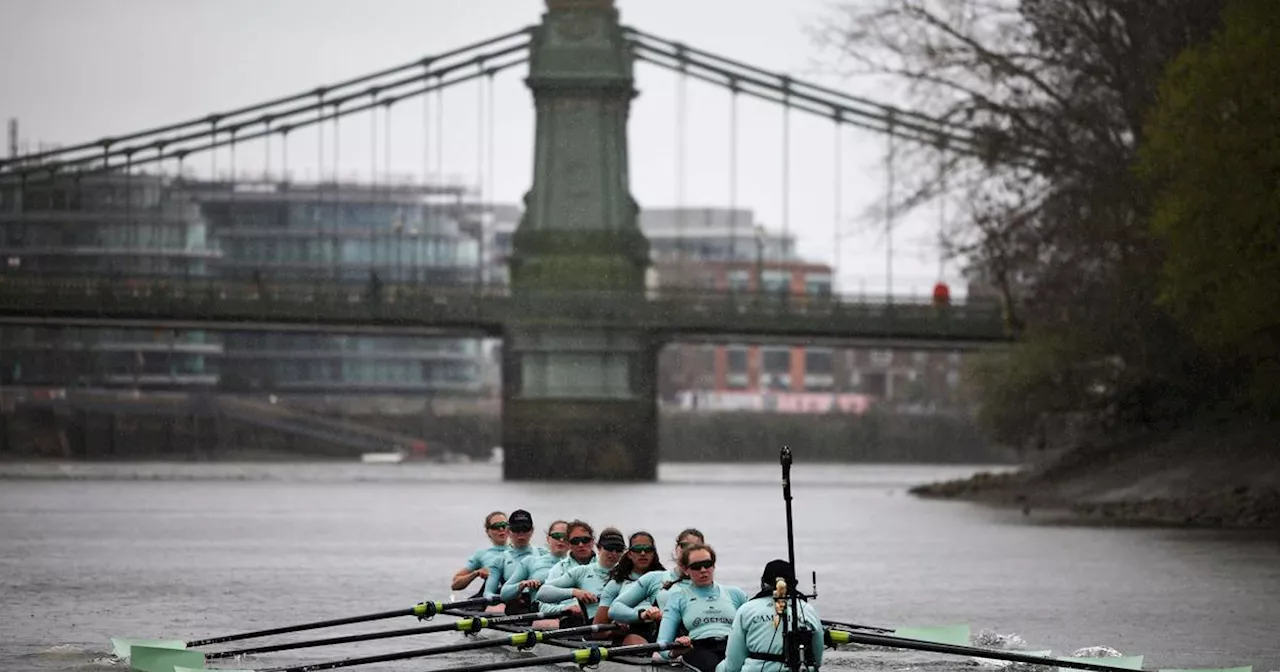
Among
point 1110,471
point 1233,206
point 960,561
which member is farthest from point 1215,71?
point 1110,471

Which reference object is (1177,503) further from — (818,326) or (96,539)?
(818,326)

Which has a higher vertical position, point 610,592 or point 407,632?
point 610,592

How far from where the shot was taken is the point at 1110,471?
64188mm

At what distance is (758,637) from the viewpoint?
1938cm

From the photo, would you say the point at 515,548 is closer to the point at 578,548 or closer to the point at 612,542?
the point at 578,548

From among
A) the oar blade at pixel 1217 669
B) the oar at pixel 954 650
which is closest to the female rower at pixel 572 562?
the oar at pixel 954 650

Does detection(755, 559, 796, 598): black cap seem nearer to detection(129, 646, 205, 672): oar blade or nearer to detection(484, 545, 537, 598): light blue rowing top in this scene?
detection(129, 646, 205, 672): oar blade

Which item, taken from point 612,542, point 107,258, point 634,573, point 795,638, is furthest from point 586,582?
point 107,258

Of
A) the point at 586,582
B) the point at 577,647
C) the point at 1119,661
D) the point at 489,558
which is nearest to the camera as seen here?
the point at 577,647

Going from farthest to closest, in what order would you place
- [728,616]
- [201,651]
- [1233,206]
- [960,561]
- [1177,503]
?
1. [1177,503]
2. [1233,206]
3. [960,561]
4. [201,651]
5. [728,616]

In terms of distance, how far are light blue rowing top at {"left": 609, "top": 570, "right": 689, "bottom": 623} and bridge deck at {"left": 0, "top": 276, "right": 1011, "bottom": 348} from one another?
58216 millimetres

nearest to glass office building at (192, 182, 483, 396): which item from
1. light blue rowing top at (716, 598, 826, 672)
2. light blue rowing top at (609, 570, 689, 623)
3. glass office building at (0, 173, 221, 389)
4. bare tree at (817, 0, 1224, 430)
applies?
glass office building at (0, 173, 221, 389)

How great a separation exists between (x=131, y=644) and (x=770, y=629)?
829 centimetres

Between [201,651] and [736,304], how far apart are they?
195ft
